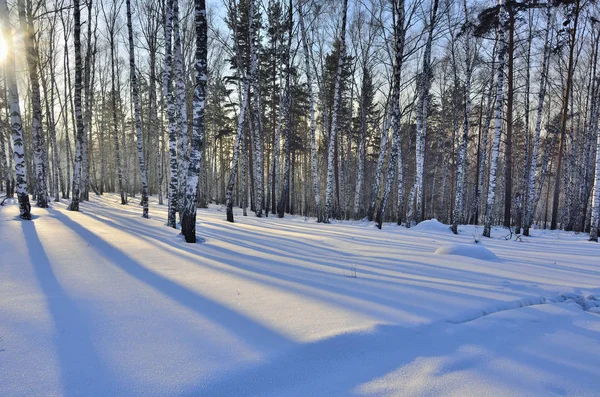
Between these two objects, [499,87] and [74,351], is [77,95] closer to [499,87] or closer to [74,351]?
[74,351]

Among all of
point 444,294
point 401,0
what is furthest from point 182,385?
point 401,0

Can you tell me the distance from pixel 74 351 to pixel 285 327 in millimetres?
1476

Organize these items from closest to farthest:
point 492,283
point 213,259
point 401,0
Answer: point 492,283, point 213,259, point 401,0

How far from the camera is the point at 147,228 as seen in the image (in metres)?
7.55

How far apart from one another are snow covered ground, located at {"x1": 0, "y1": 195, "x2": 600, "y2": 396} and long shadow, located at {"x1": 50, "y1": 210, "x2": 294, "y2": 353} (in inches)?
0.6

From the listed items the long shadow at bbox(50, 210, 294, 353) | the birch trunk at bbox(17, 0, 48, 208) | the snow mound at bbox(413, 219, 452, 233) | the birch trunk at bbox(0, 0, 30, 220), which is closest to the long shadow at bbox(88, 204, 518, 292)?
the long shadow at bbox(50, 210, 294, 353)

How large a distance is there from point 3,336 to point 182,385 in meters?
1.48

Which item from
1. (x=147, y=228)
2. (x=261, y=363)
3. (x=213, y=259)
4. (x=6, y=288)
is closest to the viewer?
(x=261, y=363)

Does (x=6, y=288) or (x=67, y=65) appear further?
(x=67, y=65)

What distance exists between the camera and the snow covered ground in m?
1.88

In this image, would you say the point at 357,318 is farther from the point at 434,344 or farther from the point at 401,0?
the point at 401,0

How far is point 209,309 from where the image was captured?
9.25 feet

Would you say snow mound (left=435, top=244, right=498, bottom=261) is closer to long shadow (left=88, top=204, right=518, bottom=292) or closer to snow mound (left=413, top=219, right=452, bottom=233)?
long shadow (left=88, top=204, right=518, bottom=292)

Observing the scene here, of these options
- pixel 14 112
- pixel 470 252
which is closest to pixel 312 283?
pixel 470 252
